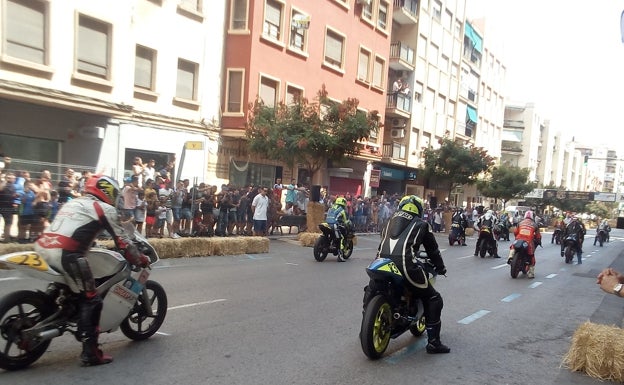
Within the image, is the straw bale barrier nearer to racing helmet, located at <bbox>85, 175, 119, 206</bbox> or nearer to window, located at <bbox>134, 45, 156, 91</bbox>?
racing helmet, located at <bbox>85, 175, 119, 206</bbox>

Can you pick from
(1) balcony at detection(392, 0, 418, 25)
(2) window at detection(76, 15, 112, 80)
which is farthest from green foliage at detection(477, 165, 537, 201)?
(2) window at detection(76, 15, 112, 80)

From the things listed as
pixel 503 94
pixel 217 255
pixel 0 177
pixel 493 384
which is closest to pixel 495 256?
pixel 217 255

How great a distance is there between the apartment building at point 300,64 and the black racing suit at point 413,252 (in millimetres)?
16079

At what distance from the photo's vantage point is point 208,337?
5.79 metres

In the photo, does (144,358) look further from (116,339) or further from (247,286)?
(247,286)

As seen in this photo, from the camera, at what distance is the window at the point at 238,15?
21.5 m

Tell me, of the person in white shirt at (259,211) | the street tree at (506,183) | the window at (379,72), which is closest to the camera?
the person in white shirt at (259,211)

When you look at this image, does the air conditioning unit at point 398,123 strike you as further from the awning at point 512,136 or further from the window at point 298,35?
the awning at point 512,136

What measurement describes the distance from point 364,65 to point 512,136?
172 ft

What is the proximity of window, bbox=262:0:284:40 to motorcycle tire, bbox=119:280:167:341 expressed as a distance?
1811 centimetres

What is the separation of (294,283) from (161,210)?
6.13m

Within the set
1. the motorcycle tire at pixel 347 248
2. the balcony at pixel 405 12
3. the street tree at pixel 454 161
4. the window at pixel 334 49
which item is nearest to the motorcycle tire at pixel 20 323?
the motorcycle tire at pixel 347 248

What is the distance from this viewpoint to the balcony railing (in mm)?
34334

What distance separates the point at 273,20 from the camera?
2283 centimetres
